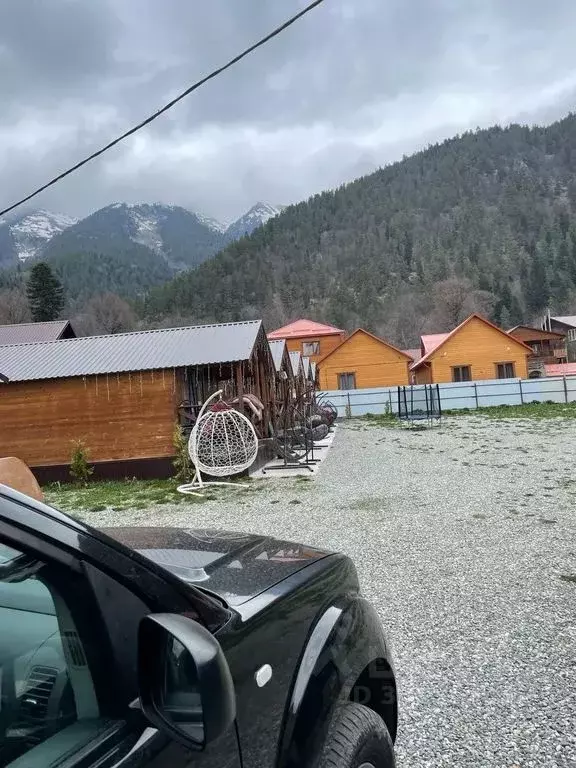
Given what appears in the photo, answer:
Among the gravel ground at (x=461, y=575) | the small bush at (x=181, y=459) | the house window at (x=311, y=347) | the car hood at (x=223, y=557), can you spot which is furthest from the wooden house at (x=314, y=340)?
the car hood at (x=223, y=557)

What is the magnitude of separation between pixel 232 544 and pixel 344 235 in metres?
126

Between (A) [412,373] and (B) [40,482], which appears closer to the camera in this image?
(B) [40,482]

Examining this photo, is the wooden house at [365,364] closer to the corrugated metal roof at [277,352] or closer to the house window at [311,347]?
the house window at [311,347]

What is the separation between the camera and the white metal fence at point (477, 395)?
103 feet

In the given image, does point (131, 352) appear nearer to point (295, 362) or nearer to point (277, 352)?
point (277, 352)

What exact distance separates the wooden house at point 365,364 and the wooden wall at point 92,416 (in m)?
30.3

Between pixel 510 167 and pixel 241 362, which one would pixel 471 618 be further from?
pixel 510 167

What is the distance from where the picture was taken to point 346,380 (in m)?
42.8

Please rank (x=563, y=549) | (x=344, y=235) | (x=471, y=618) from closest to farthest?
(x=471, y=618)
(x=563, y=549)
(x=344, y=235)

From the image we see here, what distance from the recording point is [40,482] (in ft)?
43.3

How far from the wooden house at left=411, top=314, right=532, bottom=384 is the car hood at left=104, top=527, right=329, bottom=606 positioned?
3845 cm

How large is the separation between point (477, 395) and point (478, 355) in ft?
24.8

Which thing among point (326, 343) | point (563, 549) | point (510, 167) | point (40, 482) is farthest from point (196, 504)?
point (510, 167)

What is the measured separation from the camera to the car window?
115 cm
